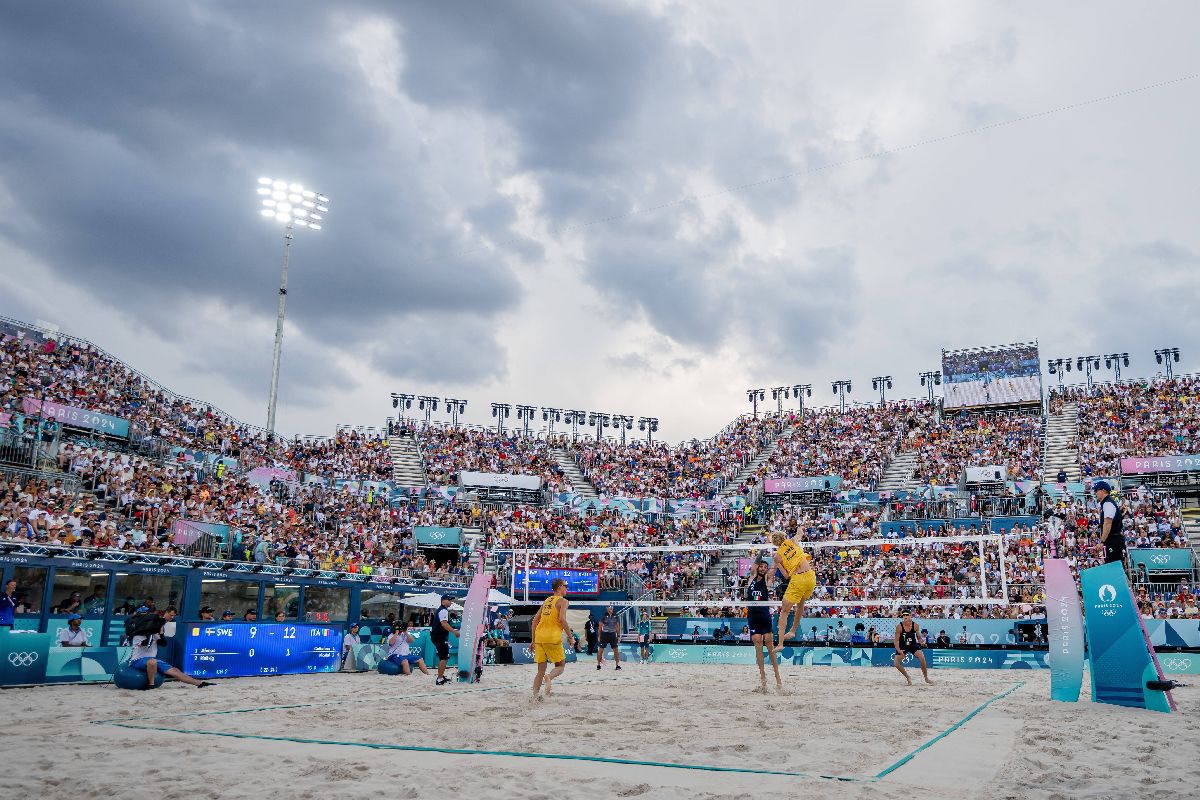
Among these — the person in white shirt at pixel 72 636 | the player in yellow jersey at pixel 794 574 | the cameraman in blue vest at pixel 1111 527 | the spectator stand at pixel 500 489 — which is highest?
the spectator stand at pixel 500 489

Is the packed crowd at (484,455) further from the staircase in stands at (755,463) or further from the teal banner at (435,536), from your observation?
the staircase in stands at (755,463)

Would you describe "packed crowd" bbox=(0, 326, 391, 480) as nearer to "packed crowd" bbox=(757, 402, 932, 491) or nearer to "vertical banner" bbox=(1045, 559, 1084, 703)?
"packed crowd" bbox=(757, 402, 932, 491)

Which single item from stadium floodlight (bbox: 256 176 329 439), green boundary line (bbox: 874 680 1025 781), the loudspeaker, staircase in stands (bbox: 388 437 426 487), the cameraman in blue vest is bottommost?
the loudspeaker

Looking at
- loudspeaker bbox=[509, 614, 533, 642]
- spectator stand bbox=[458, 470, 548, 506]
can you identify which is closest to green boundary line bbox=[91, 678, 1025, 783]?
loudspeaker bbox=[509, 614, 533, 642]

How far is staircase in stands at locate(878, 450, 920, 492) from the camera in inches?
1565

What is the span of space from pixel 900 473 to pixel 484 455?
21.2 m

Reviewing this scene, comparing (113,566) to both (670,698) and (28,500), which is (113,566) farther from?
(670,698)

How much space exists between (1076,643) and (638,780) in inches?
311

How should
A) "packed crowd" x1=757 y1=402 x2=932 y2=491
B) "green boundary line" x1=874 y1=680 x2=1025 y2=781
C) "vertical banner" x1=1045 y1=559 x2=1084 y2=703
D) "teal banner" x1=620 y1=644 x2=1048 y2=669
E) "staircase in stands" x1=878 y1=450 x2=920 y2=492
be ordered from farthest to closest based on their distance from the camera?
"packed crowd" x1=757 y1=402 x2=932 y2=491, "staircase in stands" x1=878 y1=450 x2=920 y2=492, "teal banner" x1=620 y1=644 x2=1048 y2=669, "vertical banner" x1=1045 y1=559 x2=1084 y2=703, "green boundary line" x1=874 y1=680 x2=1025 y2=781

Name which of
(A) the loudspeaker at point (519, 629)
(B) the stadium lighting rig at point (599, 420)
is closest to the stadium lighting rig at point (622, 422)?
(B) the stadium lighting rig at point (599, 420)

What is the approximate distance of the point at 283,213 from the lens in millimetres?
40219

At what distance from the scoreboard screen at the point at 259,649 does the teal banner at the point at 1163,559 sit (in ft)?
82.5

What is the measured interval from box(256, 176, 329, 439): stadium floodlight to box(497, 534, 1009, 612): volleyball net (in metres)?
14.1

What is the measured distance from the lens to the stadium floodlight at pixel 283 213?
38.6m
